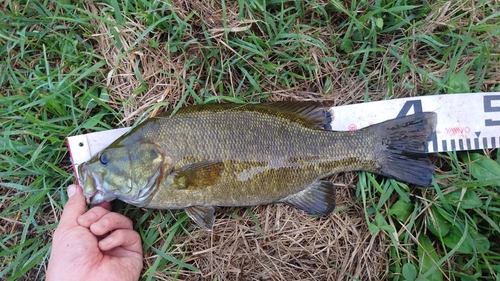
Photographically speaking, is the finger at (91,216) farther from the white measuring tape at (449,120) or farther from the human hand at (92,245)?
the white measuring tape at (449,120)

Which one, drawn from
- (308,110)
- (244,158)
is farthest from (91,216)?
(308,110)

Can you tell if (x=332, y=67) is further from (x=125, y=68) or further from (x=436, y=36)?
(x=125, y=68)

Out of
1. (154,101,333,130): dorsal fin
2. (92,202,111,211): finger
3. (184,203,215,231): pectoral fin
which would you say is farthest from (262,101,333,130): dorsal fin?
(92,202,111,211): finger

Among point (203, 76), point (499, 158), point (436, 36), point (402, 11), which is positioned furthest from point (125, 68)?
point (499, 158)

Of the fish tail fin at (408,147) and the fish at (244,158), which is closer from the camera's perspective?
the fish at (244,158)

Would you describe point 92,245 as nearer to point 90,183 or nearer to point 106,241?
point 106,241

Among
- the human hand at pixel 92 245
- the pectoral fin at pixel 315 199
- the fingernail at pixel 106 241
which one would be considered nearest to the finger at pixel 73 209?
the human hand at pixel 92 245
